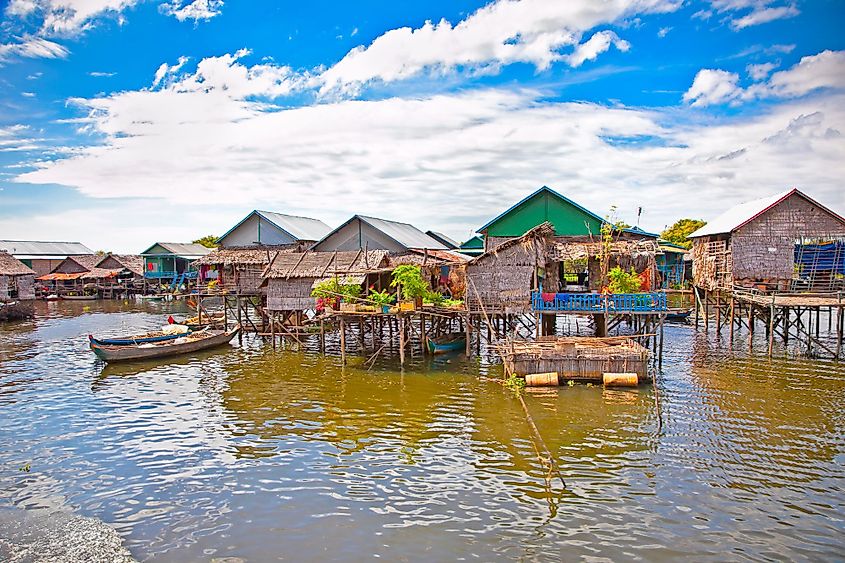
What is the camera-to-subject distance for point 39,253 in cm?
6888

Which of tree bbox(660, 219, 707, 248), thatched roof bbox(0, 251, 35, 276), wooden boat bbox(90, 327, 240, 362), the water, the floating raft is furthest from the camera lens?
tree bbox(660, 219, 707, 248)

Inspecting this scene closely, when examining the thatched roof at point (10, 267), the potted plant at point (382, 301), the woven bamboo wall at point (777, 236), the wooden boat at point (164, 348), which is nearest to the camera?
the potted plant at point (382, 301)

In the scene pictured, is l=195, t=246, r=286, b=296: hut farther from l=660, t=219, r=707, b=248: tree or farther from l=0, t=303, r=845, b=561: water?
l=660, t=219, r=707, b=248: tree

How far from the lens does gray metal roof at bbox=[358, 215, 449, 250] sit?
34188 millimetres

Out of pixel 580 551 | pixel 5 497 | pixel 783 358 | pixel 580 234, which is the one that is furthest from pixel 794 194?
pixel 5 497

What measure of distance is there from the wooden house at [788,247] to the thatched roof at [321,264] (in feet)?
53.1

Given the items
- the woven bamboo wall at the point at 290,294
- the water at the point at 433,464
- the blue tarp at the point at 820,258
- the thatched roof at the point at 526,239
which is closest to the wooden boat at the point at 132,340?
the water at the point at 433,464

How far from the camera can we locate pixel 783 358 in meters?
24.9

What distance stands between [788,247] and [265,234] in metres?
29.0

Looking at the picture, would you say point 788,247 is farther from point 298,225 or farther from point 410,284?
point 298,225

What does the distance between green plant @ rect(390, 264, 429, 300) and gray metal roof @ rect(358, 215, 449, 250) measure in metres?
9.19

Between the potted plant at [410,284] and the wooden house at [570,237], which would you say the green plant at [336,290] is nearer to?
the potted plant at [410,284]

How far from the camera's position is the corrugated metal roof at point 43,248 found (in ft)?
220

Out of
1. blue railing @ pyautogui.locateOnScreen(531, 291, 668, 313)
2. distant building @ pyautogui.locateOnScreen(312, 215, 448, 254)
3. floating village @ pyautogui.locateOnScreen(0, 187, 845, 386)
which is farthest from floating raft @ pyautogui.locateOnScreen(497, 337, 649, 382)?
distant building @ pyautogui.locateOnScreen(312, 215, 448, 254)
